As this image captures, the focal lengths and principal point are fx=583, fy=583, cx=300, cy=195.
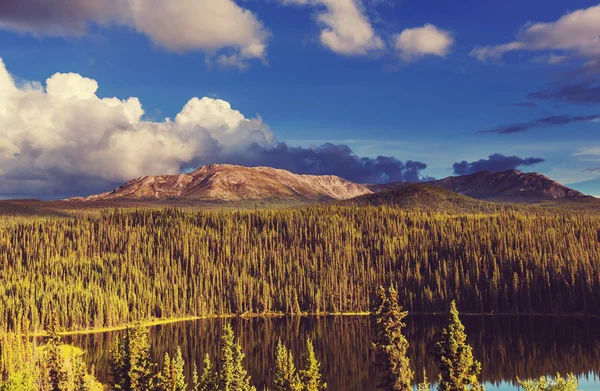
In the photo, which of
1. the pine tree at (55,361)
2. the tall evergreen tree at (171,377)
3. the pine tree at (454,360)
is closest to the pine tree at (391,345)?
the pine tree at (454,360)

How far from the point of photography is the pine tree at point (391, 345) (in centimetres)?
5856

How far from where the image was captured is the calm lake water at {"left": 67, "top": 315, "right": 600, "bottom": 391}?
438 feet

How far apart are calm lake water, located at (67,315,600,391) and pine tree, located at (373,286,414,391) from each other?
64449 millimetres

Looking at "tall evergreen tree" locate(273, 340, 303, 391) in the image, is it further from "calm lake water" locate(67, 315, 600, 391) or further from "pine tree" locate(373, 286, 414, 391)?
"calm lake water" locate(67, 315, 600, 391)

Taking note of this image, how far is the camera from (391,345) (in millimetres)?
58781

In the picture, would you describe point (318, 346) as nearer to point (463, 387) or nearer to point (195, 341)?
point (195, 341)

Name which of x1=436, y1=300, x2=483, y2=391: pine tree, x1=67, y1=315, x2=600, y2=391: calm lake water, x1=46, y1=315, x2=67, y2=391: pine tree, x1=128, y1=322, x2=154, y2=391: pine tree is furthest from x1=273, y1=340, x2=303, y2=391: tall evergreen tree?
x1=67, y1=315, x2=600, y2=391: calm lake water

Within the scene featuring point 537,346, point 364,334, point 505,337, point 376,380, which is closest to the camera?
point 376,380

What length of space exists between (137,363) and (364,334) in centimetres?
11014

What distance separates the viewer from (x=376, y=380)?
13112 cm

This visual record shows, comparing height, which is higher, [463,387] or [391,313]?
[391,313]

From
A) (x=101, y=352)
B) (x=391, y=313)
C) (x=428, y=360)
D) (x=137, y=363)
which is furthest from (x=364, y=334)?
(x=391, y=313)

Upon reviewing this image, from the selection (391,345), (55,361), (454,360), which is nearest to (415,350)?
(55,361)

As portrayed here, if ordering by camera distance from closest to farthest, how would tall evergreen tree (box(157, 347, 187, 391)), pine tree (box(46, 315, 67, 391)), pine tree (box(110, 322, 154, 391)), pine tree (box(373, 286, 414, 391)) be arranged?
pine tree (box(373, 286, 414, 391))
tall evergreen tree (box(157, 347, 187, 391))
pine tree (box(110, 322, 154, 391))
pine tree (box(46, 315, 67, 391))
